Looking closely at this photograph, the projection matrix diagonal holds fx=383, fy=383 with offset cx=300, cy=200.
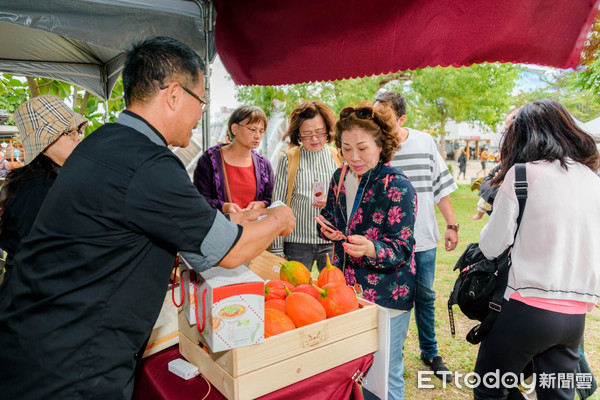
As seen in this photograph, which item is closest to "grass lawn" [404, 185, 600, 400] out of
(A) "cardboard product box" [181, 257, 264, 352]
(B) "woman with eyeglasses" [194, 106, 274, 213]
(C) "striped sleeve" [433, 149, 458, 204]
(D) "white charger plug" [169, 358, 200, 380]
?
(C) "striped sleeve" [433, 149, 458, 204]

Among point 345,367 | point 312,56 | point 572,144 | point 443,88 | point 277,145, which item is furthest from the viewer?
point 277,145

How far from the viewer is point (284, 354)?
1324 mm

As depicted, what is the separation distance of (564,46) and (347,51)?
1358 millimetres

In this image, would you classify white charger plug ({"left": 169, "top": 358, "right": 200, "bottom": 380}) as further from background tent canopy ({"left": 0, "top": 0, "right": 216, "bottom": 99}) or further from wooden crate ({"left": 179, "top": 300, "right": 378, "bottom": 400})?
background tent canopy ({"left": 0, "top": 0, "right": 216, "bottom": 99})

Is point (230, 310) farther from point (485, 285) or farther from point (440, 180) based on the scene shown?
point (440, 180)

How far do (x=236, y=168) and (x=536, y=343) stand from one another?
2.46 metres

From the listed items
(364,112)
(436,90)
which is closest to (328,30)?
(364,112)

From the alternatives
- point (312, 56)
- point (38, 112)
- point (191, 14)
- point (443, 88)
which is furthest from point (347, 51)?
point (443, 88)

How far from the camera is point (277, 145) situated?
49.1 feet

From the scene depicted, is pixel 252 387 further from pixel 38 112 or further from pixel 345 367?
pixel 38 112

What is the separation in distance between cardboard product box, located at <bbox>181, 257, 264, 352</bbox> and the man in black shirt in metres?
0.09

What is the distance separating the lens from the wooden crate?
4.06 feet

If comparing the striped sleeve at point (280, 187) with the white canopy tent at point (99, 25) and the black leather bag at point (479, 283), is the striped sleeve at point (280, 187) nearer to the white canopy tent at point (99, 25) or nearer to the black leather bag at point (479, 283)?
the white canopy tent at point (99, 25)

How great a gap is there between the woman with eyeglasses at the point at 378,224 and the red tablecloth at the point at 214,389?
1.63 feet
